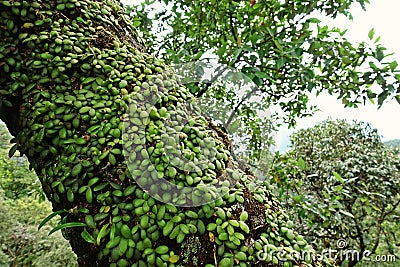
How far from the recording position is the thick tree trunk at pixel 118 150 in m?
0.80

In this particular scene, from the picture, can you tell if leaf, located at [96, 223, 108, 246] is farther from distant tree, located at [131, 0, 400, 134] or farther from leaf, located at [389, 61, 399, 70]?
leaf, located at [389, 61, 399, 70]

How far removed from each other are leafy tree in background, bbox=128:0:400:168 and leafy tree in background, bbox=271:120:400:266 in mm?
1158

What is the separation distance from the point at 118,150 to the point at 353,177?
141 inches

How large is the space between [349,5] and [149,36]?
1410mm

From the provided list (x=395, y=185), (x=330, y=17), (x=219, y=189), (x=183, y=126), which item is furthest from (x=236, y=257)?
(x=395, y=185)

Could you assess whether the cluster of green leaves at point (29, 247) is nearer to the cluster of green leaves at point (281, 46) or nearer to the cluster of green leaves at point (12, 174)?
the cluster of green leaves at point (12, 174)

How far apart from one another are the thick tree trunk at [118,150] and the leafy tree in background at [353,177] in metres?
2.43

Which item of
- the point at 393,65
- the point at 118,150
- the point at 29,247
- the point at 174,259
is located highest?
the point at 393,65

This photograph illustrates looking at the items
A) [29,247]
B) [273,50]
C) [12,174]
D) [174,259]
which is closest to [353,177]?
[273,50]

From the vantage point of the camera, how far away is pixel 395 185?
12.5ft

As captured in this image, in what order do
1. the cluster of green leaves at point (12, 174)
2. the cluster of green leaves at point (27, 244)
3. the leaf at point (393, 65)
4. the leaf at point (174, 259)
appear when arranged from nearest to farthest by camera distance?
the leaf at point (174, 259) → the leaf at point (393, 65) → the cluster of green leaves at point (27, 244) → the cluster of green leaves at point (12, 174)

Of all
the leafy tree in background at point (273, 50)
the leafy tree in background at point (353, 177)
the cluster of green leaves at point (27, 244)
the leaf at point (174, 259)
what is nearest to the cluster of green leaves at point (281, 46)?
the leafy tree in background at point (273, 50)

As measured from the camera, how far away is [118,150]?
34.2 inches

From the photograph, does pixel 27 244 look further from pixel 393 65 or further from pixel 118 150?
pixel 393 65
